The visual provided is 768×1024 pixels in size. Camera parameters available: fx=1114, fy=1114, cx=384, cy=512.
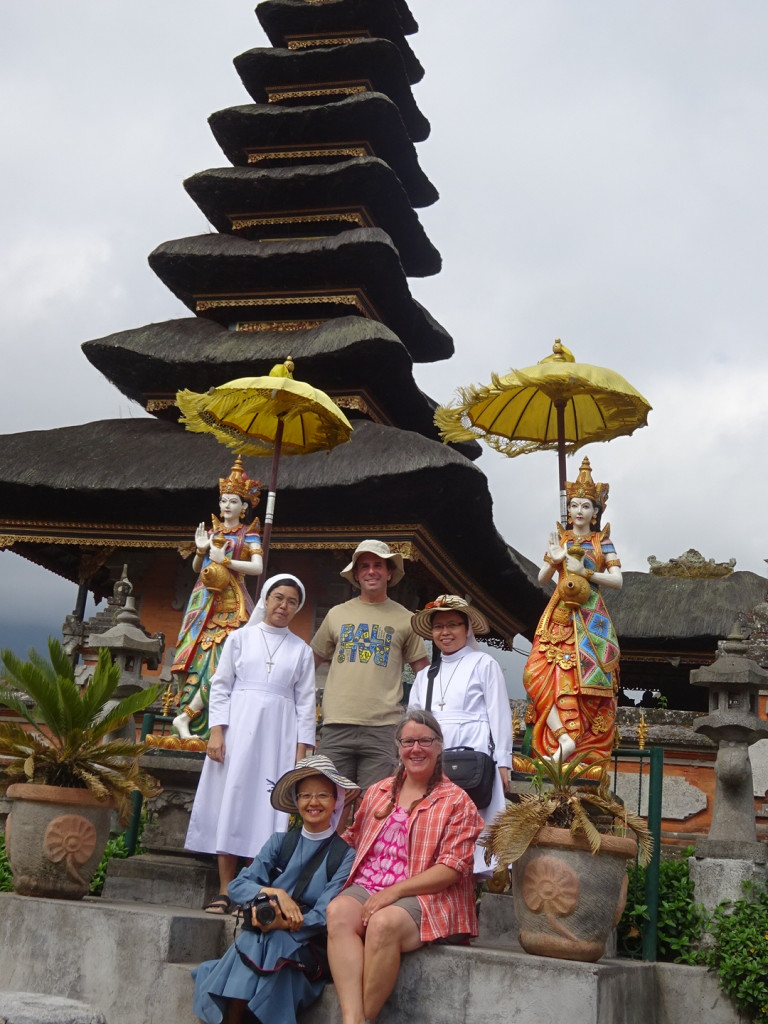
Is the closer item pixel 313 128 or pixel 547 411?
pixel 547 411

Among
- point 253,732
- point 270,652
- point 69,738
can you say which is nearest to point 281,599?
point 270,652

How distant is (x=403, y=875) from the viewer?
15.9 feet

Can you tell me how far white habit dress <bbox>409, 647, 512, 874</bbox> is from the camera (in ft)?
18.5

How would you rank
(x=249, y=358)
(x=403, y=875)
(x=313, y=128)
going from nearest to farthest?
(x=403, y=875)
(x=249, y=358)
(x=313, y=128)

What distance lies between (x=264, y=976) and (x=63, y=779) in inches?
66.4

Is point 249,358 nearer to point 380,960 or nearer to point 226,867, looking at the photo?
point 226,867

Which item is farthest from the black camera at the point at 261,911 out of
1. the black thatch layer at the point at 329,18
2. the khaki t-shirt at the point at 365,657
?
the black thatch layer at the point at 329,18

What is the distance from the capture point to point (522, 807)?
191 inches

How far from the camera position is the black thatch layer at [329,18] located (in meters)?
18.2

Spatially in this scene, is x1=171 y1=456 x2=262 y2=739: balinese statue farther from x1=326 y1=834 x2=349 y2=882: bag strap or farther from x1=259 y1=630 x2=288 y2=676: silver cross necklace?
x1=326 y1=834 x2=349 y2=882: bag strap

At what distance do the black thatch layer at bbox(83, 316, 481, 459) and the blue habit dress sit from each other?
9.48 meters

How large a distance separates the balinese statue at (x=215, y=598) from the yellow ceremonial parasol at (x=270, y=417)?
212mm

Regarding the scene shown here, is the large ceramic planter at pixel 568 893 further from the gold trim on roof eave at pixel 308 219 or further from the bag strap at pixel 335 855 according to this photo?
the gold trim on roof eave at pixel 308 219

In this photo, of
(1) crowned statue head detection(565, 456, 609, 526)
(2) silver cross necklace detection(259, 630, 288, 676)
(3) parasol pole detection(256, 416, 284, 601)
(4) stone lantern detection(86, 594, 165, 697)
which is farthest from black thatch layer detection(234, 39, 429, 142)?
(2) silver cross necklace detection(259, 630, 288, 676)
